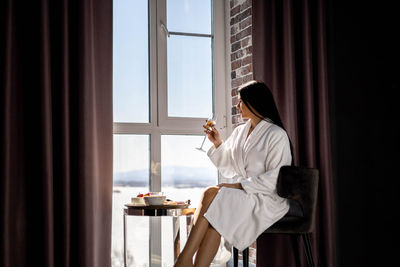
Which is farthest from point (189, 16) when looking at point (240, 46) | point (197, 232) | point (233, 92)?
point (197, 232)

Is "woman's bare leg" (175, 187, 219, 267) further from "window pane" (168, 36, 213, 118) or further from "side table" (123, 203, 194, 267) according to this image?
"window pane" (168, 36, 213, 118)

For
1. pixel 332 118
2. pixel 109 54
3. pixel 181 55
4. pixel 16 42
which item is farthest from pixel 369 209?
pixel 16 42

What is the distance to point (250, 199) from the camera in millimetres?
2410

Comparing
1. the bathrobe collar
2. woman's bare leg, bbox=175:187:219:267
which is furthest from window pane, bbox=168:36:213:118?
woman's bare leg, bbox=175:187:219:267

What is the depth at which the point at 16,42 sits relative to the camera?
2.47 m

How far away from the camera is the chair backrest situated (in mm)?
2420

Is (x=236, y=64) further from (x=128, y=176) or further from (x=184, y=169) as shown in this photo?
(x=128, y=176)

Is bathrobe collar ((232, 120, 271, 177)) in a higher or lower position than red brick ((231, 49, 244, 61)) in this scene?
lower

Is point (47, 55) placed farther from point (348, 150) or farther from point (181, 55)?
point (348, 150)

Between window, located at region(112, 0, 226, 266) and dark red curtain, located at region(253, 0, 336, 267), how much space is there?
49cm

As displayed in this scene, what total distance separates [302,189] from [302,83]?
100cm

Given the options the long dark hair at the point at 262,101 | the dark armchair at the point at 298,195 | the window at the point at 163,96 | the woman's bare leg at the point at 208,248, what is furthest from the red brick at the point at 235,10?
the woman's bare leg at the point at 208,248

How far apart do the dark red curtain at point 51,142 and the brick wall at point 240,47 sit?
45.8 inches

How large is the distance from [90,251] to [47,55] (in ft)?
3.79
